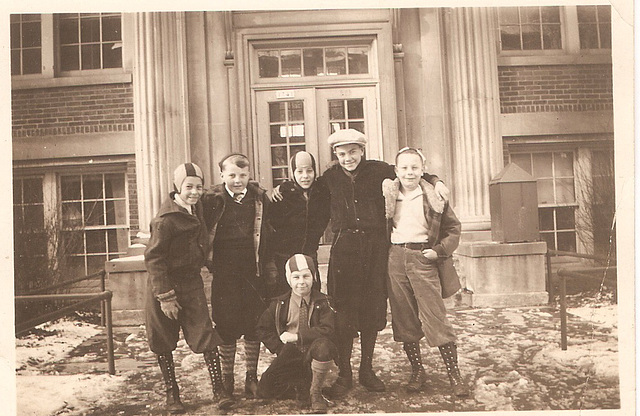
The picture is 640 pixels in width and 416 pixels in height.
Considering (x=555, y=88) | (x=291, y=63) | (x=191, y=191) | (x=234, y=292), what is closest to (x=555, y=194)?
(x=555, y=88)

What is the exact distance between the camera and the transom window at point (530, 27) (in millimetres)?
2988

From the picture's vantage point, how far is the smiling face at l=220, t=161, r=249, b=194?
2.77 metres

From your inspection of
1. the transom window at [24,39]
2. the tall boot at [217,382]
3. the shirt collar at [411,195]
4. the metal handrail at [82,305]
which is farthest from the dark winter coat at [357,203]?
the transom window at [24,39]

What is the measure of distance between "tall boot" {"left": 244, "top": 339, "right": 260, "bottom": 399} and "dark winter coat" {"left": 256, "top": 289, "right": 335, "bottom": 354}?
0.08 metres

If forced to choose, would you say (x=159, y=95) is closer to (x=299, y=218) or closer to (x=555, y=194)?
(x=299, y=218)

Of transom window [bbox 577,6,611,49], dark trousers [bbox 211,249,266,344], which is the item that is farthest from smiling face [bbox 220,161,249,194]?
transom window [bbox 577,6,611,49]

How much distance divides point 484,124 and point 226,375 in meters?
2.07

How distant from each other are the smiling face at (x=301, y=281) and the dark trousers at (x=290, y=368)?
0.89 ft

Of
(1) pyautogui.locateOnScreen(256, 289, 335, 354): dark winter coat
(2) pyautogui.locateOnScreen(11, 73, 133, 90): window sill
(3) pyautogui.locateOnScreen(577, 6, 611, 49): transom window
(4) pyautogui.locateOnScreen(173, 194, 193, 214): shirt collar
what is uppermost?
(3) pyautogui.locateOnScreen(577, 6, 611, 49): transom window

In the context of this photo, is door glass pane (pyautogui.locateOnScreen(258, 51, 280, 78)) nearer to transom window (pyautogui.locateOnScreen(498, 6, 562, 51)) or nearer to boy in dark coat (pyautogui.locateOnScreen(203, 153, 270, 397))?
boy in dark coat (pyautogui.locateOnScreen(203, 153, 270, 397))

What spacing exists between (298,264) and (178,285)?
64 centimetres

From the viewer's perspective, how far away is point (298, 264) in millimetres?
2727

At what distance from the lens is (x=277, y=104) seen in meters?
2.95

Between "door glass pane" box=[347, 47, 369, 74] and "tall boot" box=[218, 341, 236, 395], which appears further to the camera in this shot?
"door glass pane" box=[347, 47, 369, 74]
